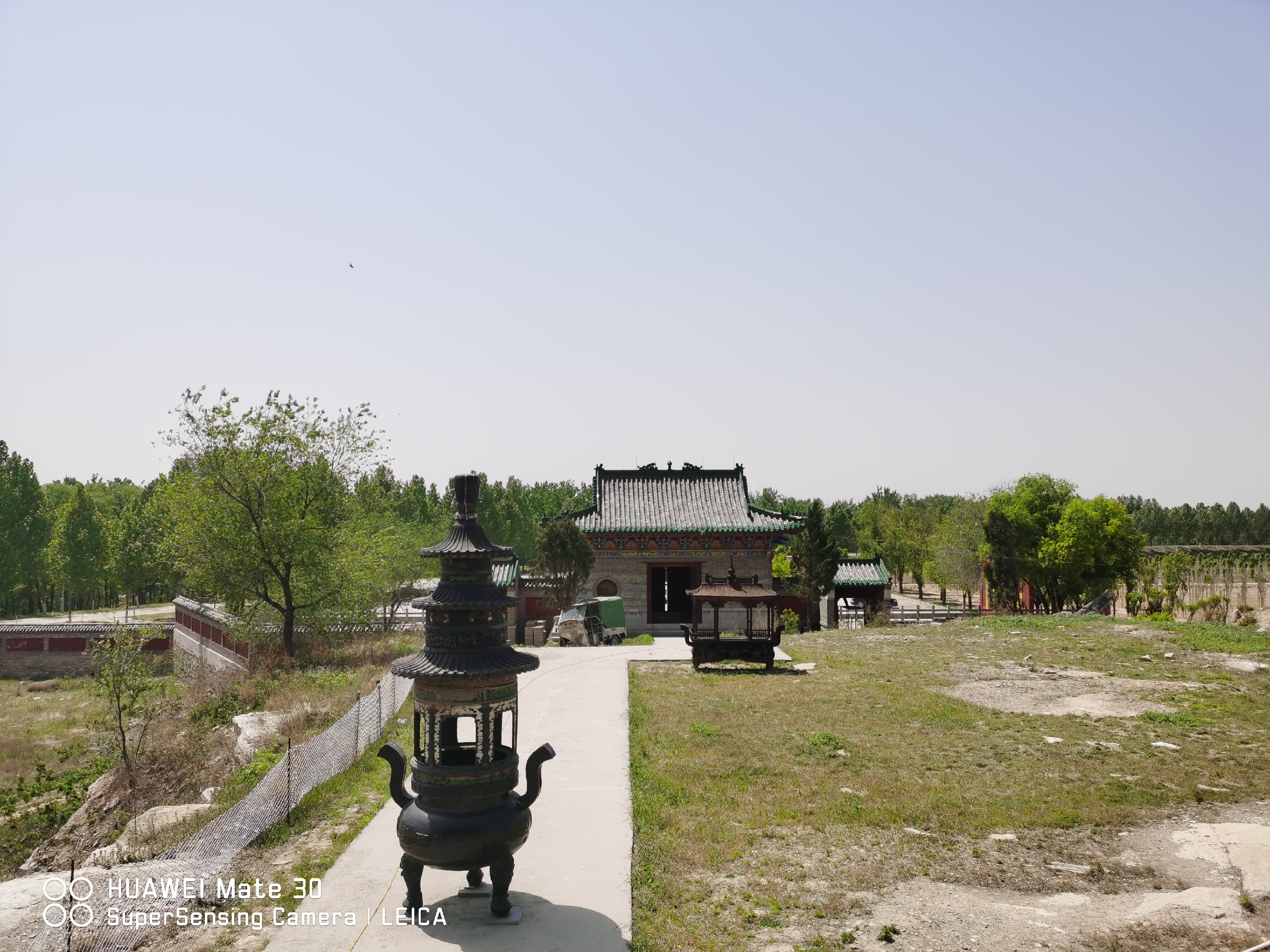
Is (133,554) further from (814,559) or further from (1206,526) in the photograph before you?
(1206,526)

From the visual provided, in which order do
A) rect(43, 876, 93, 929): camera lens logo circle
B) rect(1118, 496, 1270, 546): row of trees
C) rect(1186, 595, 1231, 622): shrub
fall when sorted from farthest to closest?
rect(1118, 496, 1270, 546): row of trees < rect(1186, 595, 1231, 622): shrub < rect(43, 876, 93, 929): camera lens logo circle

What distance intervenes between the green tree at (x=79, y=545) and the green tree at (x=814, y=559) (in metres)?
45.3

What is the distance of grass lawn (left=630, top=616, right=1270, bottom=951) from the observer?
843 centimetres

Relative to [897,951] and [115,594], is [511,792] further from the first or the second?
[115,594]

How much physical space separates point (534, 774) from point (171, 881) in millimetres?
3767

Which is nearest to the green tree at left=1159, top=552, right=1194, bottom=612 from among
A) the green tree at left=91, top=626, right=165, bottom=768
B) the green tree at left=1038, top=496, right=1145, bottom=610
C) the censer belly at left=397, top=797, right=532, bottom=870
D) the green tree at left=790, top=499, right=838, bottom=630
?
the green tree at left=1038, top=496, right=1145, bottom=610

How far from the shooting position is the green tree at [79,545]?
52.6m

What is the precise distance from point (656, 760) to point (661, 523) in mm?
23136

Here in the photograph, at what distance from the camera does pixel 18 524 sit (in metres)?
52.2

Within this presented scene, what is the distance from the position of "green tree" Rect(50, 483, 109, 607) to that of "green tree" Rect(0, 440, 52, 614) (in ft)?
3.47

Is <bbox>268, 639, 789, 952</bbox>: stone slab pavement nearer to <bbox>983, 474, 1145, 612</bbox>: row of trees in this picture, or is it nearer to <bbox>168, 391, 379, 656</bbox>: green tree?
<bbox>168, 391, 379, 656</bbox>: green tree

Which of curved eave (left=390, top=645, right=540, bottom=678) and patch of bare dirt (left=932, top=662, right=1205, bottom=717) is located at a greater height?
curved eave (left=390, top=645, right=540, bottom=678)

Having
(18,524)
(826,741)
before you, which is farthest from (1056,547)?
(18,524)

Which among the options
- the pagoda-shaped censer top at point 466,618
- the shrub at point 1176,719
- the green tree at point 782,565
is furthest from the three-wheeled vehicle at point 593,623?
the pagoda-shaped censer top at point 466,618
